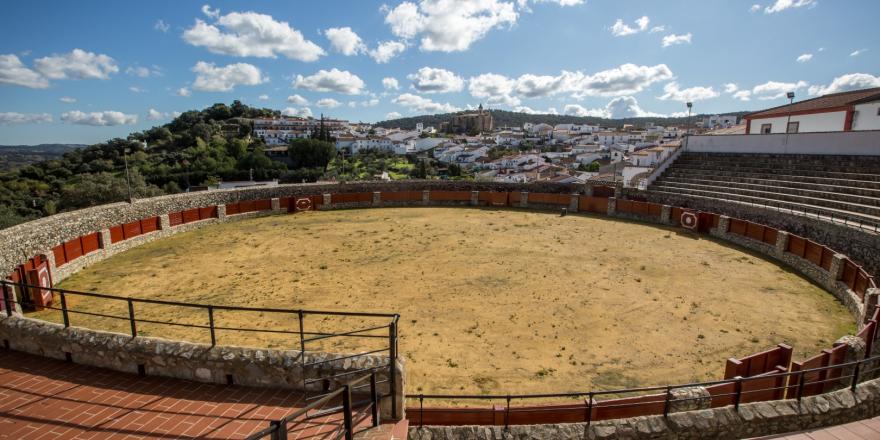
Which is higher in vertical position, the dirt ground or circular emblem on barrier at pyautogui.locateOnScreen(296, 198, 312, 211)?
circular emblem on barrier at pyautogui.locateOnScreen(296, 198, 312, 211)

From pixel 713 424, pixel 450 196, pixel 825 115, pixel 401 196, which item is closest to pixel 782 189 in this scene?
pixel 825 115

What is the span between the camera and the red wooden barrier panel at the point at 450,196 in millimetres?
27203

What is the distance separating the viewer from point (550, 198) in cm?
2600

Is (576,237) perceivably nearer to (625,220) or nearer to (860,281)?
(625,220)

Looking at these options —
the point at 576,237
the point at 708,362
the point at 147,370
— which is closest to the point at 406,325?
the point at 147,370

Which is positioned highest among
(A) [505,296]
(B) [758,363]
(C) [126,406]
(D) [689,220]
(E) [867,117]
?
(E) [867,117]

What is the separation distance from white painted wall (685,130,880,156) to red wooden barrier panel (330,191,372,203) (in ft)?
69.7

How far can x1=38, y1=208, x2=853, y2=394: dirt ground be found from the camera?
8.88m

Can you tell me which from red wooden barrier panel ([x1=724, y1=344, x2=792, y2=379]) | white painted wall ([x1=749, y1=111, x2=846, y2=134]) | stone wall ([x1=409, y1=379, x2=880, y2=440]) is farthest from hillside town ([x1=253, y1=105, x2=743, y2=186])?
stone wall ([x1=409, y1=379, x2=880, y2=440])

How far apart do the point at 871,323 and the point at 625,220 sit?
1463 cm

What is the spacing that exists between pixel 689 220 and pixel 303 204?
63.8 feet

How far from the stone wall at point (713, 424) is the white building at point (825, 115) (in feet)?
87.5

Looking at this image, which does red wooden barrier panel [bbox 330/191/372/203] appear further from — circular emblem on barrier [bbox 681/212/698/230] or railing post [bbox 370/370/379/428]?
railing post [bbox 370/370/379/428]

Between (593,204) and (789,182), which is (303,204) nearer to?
(593,204)
